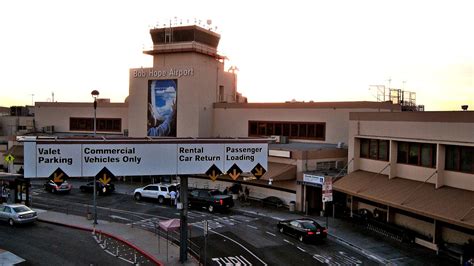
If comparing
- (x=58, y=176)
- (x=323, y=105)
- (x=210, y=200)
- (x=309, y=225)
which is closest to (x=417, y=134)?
(x=309, y=225)

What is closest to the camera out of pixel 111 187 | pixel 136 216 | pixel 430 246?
pixel 430 246

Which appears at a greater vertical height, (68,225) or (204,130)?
(204,130)

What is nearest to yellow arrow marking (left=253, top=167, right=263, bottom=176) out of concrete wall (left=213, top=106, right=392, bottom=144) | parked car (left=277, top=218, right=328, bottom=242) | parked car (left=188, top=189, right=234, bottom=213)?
parked car (left=277, top=218, right=328, bottom=242)

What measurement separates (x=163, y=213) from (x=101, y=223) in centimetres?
532

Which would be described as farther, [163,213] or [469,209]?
[163,213]

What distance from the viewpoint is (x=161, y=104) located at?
5209 cm

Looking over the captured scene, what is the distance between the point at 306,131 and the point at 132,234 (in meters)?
→ 22.7

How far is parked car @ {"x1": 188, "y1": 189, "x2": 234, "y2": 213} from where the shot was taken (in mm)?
35969

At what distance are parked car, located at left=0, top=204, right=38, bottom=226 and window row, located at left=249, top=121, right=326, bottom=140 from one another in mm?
24767

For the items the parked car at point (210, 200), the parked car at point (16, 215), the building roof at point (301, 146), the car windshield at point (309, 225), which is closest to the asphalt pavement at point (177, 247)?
the parked car at point (16, 215)

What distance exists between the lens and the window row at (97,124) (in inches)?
2395

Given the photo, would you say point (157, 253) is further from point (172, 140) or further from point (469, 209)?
point (469, 209)

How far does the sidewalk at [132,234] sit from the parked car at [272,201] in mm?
12982

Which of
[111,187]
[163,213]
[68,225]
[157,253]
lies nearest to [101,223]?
[68,225]
